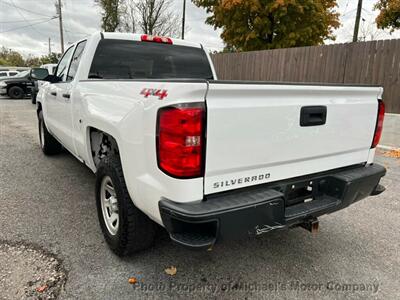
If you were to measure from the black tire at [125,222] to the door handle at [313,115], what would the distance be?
135 centimetres

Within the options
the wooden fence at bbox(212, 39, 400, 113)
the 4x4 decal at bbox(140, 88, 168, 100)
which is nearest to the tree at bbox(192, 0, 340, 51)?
the wooden fence at bbox(212, 39, 400, 113)

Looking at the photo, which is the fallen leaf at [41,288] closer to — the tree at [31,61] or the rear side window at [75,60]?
the rear side window at [75,60]

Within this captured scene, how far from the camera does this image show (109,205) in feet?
9.17

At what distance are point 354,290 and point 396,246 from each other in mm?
951

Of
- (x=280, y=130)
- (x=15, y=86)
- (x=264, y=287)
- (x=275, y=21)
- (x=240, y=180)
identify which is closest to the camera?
(x=240, y=180)

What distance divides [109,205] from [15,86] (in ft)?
62.0

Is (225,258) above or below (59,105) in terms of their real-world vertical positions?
below

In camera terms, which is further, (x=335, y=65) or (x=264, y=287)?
(x=335, y=65)

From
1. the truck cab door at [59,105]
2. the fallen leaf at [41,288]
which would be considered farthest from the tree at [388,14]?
the fallen leaf at [41,288]

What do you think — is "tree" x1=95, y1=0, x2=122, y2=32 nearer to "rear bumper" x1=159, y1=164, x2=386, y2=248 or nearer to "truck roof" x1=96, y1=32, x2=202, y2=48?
"truck roof" x1=96, y1=32, x2=202, y2=48

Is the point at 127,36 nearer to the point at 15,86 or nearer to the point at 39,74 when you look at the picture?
the point at 39,74

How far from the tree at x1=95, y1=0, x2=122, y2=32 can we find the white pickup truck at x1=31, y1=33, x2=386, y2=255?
81.7ft

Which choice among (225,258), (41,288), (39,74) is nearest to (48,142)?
(39,74)

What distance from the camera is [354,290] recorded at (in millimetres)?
2334
